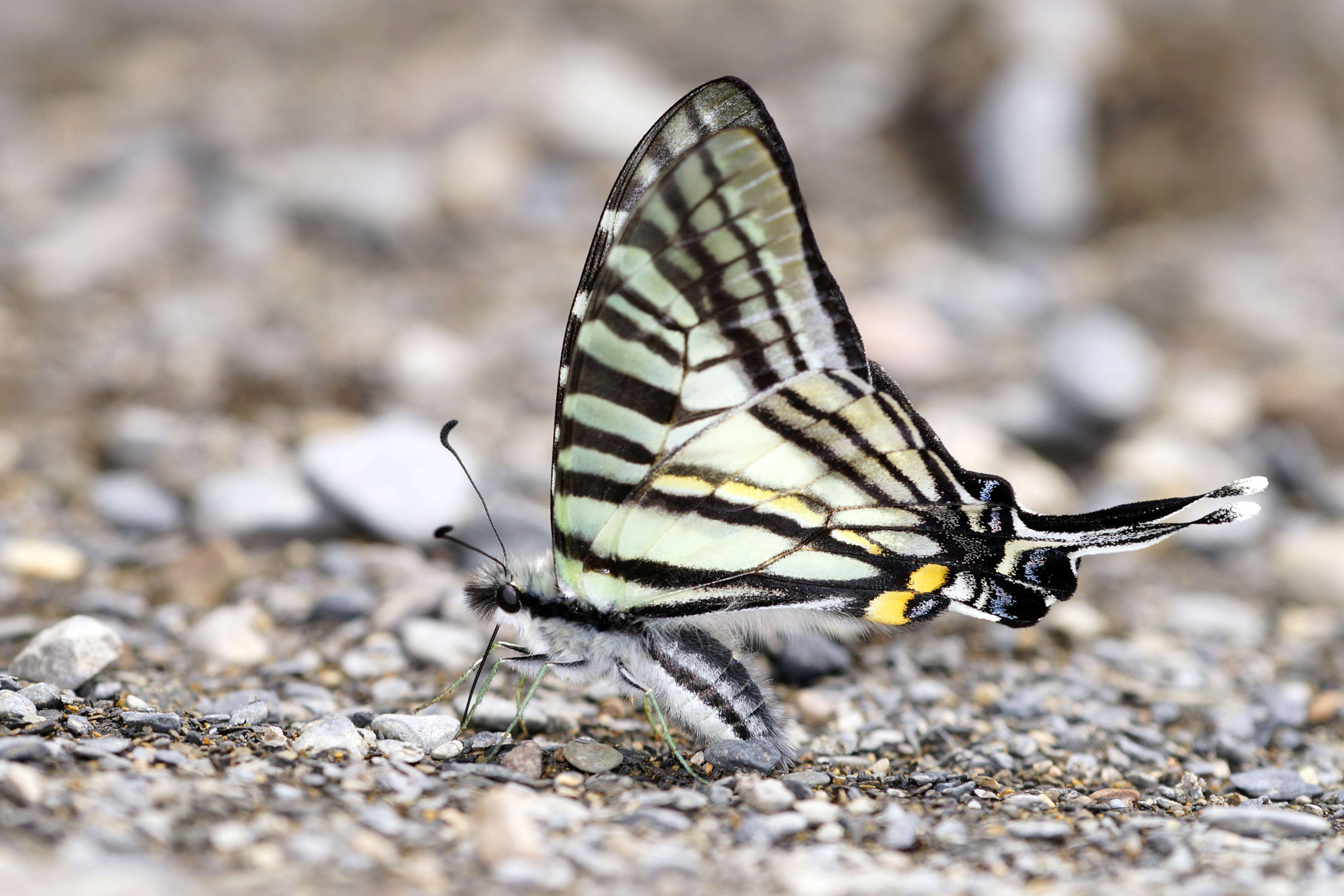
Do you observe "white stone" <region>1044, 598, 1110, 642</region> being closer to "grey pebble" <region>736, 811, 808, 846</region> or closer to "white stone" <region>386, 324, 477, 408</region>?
"grey pebble" <region>736, 811, 808, 846</region>

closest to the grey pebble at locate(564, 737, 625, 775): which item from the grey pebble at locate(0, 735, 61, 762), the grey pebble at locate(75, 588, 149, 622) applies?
the grey pebble at locate(0, 735, 61, 762)

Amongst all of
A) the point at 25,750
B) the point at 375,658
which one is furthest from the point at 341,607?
the point at 25,750

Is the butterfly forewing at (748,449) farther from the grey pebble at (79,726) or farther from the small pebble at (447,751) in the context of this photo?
the grey pebble at (79,726)

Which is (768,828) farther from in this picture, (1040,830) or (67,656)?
(67,656)

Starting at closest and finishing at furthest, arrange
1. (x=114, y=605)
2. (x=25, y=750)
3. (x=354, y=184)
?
(x=25, y=750) → (x=114, y=605) → (x=354, y=184)

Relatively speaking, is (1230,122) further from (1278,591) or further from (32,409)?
(32,409)
